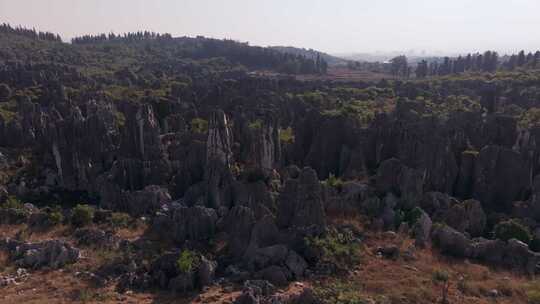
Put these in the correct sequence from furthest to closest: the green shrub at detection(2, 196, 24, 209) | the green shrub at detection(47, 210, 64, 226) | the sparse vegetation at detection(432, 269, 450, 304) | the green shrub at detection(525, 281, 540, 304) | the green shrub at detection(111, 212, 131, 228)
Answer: the green shrub at detection(2, 196, 24, 209), the green shrub at detection(111, 212, 131, 228), the green shrub at detection(47, 210, 64, 226), the sparse vegetation at detection(432, 269, 450, 304), the green shrub at detection(525, 281, 540, 304)

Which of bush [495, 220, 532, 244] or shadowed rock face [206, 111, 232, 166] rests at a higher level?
shadowed rock face [206, 111, 232, 166]

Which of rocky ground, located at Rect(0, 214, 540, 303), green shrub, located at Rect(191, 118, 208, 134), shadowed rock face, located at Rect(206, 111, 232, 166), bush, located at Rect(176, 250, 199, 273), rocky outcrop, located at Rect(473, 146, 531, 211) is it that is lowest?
rocky ground, located at Rect(0, 214, 540, 303)

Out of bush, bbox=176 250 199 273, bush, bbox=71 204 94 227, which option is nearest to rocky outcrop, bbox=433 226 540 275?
bush, bbox=176 250 199 273

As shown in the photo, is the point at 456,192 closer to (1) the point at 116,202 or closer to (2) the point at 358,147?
(2) the point at 358,147

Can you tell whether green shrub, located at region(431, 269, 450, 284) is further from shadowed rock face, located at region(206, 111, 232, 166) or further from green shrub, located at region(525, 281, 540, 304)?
shadowed rock face, located at region(206, 111, 232, 166)

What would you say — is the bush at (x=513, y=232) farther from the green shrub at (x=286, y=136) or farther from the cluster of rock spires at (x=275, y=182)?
the green shrub at (x=286, y=136)

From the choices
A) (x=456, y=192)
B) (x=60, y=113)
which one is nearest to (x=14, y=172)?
(x=60, y=113)

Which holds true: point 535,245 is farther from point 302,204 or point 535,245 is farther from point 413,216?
point 302,204
